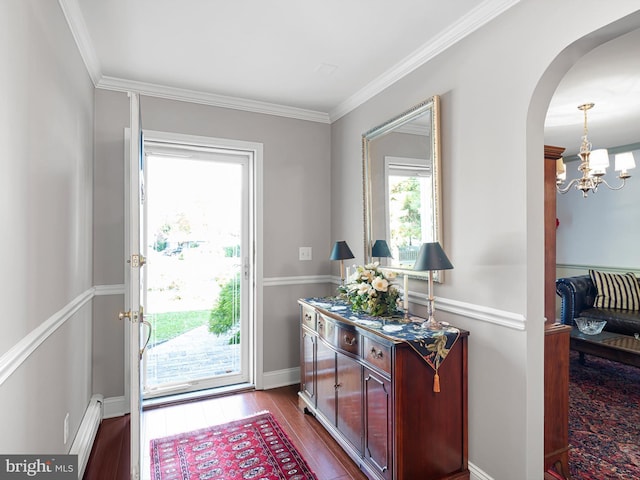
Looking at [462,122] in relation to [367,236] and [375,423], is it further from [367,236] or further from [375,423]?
[375,423]

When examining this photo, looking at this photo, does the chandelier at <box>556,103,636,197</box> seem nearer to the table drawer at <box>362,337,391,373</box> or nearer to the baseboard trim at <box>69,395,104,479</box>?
the table drawer at <box>362,337,391,373</box>

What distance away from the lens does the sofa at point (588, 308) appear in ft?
13.7

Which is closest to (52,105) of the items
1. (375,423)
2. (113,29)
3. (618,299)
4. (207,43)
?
(113,29)

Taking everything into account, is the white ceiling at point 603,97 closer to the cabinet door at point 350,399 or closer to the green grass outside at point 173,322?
the cabinet door at point 350,399

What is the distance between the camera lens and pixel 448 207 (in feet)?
7.16

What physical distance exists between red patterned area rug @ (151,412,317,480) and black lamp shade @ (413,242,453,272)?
1369mm

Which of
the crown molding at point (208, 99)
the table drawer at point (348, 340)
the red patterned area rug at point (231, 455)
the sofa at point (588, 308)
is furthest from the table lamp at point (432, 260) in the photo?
the sofa at point (588, 308)

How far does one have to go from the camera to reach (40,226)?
150 centimetres

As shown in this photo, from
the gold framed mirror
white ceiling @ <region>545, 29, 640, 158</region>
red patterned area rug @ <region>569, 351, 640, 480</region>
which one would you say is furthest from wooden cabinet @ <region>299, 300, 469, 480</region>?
white ceiling @ <region>545, 29, 640, 158</region>

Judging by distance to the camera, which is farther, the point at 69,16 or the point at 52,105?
the point at 69,16

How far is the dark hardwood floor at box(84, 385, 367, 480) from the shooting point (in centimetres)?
216

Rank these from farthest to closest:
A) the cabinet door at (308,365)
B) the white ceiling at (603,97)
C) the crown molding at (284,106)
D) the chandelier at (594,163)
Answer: the chandelier at (594,163), the cabinet door at (308,365), the white ceiling at (603,97), the crown molding at (284,106)

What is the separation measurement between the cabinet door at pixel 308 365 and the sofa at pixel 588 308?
3.64 metres

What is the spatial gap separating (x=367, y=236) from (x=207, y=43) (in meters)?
1.78
